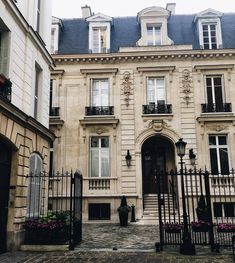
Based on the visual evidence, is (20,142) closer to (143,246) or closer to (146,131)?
(143,246)

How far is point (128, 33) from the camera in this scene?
21.7 meters

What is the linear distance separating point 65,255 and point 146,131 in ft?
36.6

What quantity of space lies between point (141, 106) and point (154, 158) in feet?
11.6

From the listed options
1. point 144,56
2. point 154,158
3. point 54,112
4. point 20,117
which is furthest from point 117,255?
point 144,56

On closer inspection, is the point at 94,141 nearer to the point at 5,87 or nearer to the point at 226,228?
the point at 5,87

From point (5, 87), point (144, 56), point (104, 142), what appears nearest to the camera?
point (5, 87)

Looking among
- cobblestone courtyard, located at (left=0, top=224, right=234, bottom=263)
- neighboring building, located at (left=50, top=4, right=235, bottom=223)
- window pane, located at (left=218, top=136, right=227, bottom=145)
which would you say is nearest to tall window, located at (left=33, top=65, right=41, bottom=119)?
cobblestone courtyard, located at (left=0, top=224, right=234, bottom=263)

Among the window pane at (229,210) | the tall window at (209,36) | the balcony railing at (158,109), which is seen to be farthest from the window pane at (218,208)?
the tall window at (209,36)

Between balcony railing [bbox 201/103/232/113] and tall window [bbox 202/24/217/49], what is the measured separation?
3.94 meters

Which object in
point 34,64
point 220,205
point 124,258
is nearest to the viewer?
point 124,258

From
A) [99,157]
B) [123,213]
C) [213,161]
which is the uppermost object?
[99,157]

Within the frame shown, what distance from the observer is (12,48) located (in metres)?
10.3

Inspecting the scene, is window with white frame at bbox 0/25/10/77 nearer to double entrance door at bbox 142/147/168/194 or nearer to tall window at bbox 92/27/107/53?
tall window at bbox 92/27/107/53

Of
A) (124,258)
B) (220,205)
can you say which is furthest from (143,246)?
(220,205)
